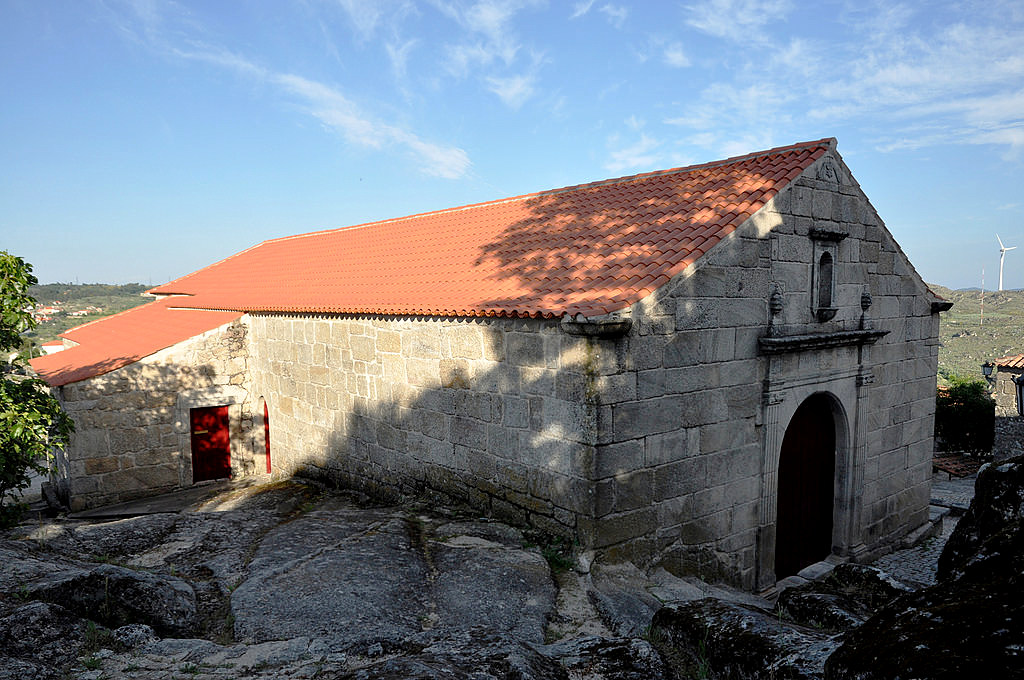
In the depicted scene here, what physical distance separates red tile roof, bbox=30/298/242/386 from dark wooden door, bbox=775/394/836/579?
9308 millimetres

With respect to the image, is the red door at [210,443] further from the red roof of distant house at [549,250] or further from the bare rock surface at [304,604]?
the bare rock surface at [304,604]

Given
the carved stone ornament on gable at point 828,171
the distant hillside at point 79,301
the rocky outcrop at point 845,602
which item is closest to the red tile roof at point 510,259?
the carved stone ornament on gable at point 828,171

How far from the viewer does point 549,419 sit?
6098mm

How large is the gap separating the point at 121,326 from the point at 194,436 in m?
4.55

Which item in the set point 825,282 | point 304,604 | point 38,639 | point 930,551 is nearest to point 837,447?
point 825,282

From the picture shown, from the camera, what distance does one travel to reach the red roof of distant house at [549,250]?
6332 millimetres

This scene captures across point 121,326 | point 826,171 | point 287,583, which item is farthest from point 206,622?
point 121,326

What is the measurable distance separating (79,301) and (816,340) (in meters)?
61.7

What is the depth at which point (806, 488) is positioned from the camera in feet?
26.7

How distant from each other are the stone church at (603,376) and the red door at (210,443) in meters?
0.04

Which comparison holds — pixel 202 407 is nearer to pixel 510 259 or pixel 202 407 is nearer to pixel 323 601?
pixel 510 259

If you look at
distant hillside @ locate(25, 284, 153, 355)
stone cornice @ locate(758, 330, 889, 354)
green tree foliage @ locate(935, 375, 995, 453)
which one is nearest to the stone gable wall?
green tree foliage @ locate(935, 375, 995, 453)

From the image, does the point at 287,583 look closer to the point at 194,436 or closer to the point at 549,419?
the point at 549,419

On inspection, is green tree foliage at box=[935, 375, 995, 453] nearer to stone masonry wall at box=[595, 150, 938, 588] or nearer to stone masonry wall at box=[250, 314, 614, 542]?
stone masonry wall at box=[595, 150, 938, 588]
